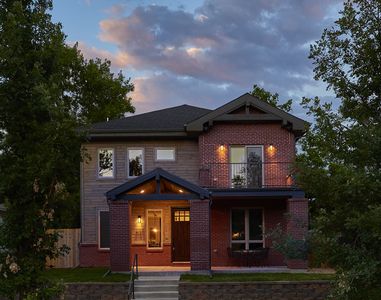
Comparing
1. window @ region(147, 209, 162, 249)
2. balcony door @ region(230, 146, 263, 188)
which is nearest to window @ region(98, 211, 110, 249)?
window @ region(147, 209, 162, 249)

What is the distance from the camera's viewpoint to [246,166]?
24906mm

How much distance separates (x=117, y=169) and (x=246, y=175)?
224 inches

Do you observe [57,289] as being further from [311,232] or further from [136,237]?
[136,237]

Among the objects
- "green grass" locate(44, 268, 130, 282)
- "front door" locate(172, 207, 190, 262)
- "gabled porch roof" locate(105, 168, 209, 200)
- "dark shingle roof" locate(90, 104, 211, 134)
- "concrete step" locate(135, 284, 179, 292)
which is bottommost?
"concrete step" locate(135, 284, 179, 292)

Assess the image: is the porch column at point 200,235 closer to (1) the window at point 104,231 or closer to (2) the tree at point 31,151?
(1) the window at point 104,231

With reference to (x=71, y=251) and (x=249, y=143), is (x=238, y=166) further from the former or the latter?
(x=71, y=251)

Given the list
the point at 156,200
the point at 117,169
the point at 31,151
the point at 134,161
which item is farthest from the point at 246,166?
the point at 31,151

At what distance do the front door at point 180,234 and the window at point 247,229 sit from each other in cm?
197

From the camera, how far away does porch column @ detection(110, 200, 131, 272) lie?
2138 centimetres

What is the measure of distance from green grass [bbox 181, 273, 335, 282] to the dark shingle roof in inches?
283

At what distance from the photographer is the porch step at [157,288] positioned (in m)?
18.8

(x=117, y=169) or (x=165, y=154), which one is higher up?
(x=165, y=154)

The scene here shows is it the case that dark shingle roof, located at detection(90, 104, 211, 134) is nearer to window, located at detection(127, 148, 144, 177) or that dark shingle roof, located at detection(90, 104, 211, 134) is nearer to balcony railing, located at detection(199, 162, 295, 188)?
window, located at detection(127, 148, 144, 177)

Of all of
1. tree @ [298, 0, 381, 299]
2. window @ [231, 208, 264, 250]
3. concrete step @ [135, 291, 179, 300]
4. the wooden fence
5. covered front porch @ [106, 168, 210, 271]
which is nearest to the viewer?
tree @ [298, 0, 381, 299]
